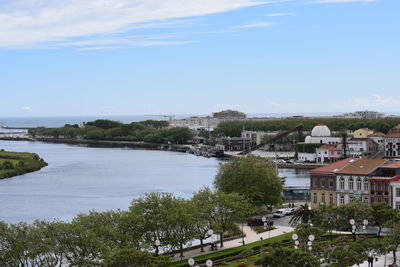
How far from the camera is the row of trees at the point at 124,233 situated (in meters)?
21.2

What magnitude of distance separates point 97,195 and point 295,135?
51318mm

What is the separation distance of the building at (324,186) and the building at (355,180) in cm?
28

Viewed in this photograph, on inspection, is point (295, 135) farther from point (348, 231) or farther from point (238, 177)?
point (348, 231)

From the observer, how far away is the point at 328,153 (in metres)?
69.7

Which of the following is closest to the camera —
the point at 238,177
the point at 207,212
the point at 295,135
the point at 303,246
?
the point at 303,246

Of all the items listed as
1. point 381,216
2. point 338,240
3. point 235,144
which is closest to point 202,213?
point 338,240

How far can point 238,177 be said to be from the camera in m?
34.9

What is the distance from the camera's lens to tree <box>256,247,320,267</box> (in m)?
→ 18.9

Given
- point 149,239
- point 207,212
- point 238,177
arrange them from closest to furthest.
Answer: point 149,239, point 207,212, point 238,177

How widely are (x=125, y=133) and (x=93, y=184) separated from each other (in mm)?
71548

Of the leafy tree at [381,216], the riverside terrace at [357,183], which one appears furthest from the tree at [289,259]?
the riverside terrace at [357,183]

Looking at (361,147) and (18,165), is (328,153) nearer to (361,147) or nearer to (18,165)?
(361,147)

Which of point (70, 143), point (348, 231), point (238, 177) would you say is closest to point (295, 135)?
point (70, 143)

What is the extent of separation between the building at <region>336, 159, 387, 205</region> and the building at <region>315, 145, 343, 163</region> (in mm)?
35367
